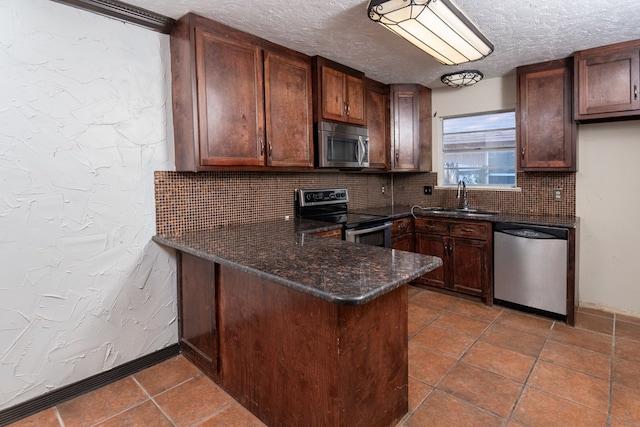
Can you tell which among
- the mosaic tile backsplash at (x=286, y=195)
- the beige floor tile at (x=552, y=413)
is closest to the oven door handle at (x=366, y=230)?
the mosaic tile backsplash at (x=286, y=195)

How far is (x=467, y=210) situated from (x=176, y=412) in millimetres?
3328

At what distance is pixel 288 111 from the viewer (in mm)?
2785

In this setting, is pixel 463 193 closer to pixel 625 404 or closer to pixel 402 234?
pixel 402 234

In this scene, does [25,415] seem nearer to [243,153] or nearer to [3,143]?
[3,143]

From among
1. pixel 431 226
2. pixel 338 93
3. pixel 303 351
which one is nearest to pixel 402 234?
pixel 431 226

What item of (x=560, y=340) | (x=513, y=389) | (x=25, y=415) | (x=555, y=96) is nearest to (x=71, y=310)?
(x=25, y=415)

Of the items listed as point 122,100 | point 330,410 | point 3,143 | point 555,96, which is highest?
point 555,96

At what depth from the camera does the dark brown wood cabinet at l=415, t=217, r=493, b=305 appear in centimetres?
332

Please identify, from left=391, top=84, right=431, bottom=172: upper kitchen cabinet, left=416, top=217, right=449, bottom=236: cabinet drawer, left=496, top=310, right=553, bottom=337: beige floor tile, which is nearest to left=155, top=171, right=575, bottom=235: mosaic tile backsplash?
left=391, top=84, right=431, bottom=172: upper kitchen cabinet

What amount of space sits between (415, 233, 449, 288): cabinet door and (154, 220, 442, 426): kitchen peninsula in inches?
75.2

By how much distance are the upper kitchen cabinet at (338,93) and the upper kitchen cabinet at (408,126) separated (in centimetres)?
59

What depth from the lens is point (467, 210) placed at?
389 centimetres

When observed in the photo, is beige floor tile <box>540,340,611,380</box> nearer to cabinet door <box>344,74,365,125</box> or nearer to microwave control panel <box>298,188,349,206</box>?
microwave control panel <box>298,188,349,206</box>

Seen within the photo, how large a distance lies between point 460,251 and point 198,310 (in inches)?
99.7
